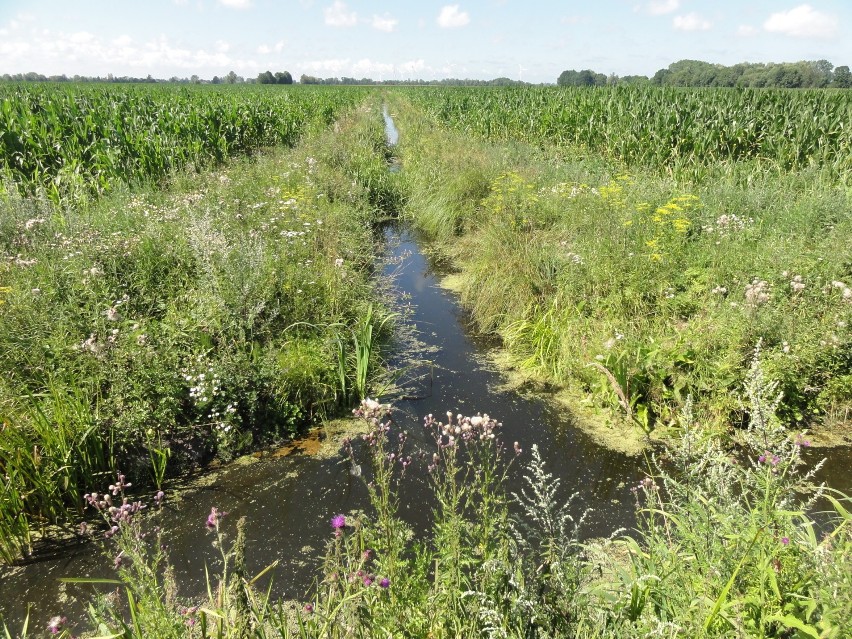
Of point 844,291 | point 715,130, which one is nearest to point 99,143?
point 844,291

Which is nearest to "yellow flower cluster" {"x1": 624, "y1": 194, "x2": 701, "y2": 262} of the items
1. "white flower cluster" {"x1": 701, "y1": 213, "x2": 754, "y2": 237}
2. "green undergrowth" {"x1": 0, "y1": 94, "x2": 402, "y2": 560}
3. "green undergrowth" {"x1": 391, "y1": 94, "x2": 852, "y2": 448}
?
"green undergrowth" {"x1": 391, "y1": 94, "x2": 852, "y2": 448}

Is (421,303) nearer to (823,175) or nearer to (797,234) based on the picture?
(797,234)

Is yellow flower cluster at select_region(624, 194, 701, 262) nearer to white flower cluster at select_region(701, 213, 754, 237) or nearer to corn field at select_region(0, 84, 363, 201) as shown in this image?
white flower cluster at select_region(701, 213, 754, 237)

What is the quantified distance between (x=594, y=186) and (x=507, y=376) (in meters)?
4.51

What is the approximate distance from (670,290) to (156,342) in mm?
5081

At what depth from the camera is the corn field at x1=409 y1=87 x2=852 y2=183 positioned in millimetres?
9156

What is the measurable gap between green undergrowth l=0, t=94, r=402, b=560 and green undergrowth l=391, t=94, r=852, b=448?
6.48 feet

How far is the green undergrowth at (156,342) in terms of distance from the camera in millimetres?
3604

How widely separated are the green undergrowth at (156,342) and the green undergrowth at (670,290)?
1975 mm

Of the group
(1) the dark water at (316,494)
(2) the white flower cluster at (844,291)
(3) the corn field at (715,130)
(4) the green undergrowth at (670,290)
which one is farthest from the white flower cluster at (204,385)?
(3) the corn field at (715,130)

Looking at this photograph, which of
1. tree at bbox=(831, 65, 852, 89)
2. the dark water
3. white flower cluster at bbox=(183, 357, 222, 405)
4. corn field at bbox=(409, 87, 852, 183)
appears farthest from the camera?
tree at bbox=(831, 65, 852, 89)

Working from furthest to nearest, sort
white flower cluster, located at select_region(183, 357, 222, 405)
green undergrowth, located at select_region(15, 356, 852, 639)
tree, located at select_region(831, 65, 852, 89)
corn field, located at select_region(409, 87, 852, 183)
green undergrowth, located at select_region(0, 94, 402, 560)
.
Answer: tree, located at select_region(831, 65, 852, 89)
corn field, located at select_region(409, 87, 852, 183)
white flower cluster, located at select_region(183, 357, 222, 405)
green undergrowth, located at select_region(0, 94, 402, 560)
green undergrowth, located at select_region(15, 356, 852, 639)

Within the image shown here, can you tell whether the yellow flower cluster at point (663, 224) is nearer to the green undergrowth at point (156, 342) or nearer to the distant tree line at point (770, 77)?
the green undergrowth at point (156, 342)

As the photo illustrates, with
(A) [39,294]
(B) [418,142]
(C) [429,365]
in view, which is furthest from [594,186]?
(B) [418,142]
